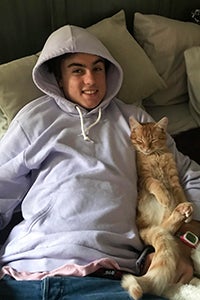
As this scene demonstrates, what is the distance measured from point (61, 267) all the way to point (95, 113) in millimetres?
543

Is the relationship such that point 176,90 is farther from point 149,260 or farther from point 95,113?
point 149,260

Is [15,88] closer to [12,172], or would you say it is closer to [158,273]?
[12,172]

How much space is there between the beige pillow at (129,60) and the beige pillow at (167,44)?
99 millimetres

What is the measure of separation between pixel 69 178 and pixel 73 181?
20 millimetres

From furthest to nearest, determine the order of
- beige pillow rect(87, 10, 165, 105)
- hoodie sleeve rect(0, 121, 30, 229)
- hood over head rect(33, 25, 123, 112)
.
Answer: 1. beige pillow rect(87, 10, 165, 105)
2. hood over head rect(33, 25, 123, 112)
3. hoodie sleeve rect(0, 121, 30, 229)

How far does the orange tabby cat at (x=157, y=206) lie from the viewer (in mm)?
1171

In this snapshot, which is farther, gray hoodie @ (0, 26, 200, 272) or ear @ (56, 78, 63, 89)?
ear @ (56, 78, 63, 89)

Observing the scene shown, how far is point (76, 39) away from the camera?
1.50 m

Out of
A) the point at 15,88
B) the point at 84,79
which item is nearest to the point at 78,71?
the point at 84,79

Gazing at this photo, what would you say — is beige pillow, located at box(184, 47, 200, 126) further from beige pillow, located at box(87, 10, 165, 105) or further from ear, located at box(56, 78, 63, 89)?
ear, located at box(56, 78, 63, 89)

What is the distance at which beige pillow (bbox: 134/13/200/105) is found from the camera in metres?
1.92

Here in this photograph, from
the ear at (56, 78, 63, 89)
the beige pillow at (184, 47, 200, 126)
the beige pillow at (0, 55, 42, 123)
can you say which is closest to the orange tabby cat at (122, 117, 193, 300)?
the ear at (56, 78, 63, 89)

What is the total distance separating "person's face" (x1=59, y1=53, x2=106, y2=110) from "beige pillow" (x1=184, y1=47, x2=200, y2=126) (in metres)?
0.54

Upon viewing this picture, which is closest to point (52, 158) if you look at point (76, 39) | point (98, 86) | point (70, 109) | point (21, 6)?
point (70, 109)
